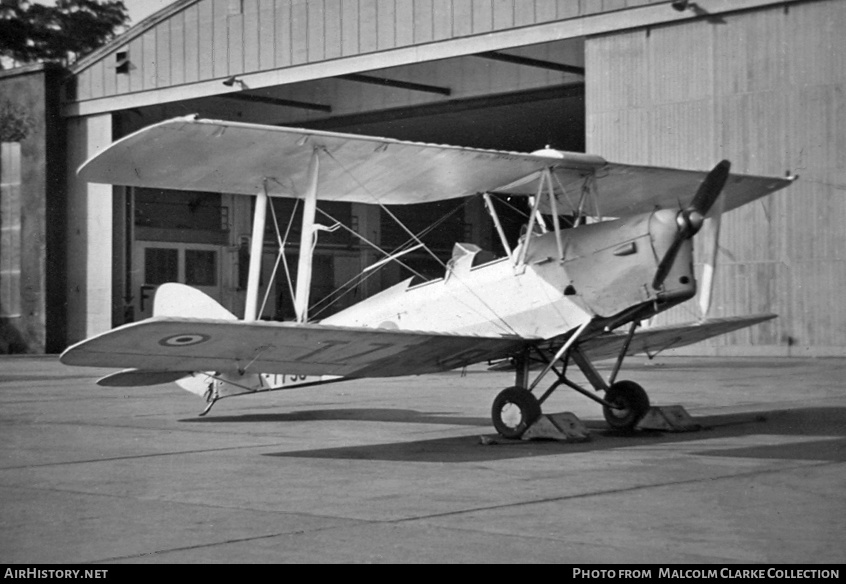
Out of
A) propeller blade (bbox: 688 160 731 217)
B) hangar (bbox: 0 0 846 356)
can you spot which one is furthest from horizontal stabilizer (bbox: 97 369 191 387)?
propeller blade (bbox: 688 160 731 217)

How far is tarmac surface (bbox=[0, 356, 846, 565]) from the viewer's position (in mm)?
5012

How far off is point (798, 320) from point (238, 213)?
2468 centimetres

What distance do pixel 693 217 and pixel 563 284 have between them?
1240mm

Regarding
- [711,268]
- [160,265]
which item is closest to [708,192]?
[711,268]

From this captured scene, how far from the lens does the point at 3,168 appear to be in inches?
1422

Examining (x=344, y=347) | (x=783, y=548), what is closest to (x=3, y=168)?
(x=344, y=347)

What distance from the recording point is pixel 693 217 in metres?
9.12

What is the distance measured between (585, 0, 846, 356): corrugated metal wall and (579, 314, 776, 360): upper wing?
32.0ft

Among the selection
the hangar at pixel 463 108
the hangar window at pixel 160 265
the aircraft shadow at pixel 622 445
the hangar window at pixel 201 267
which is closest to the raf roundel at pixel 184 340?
the aircraft shadow at pixel 622 445

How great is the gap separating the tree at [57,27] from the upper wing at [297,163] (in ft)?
168

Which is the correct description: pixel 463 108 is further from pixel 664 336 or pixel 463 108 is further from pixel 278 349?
pixel 278 349

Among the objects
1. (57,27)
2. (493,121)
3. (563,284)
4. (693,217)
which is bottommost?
(563,284)

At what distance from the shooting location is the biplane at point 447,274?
28.1 feet

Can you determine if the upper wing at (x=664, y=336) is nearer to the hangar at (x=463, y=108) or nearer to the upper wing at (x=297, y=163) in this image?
the upper wing at (x=297, y=163)
